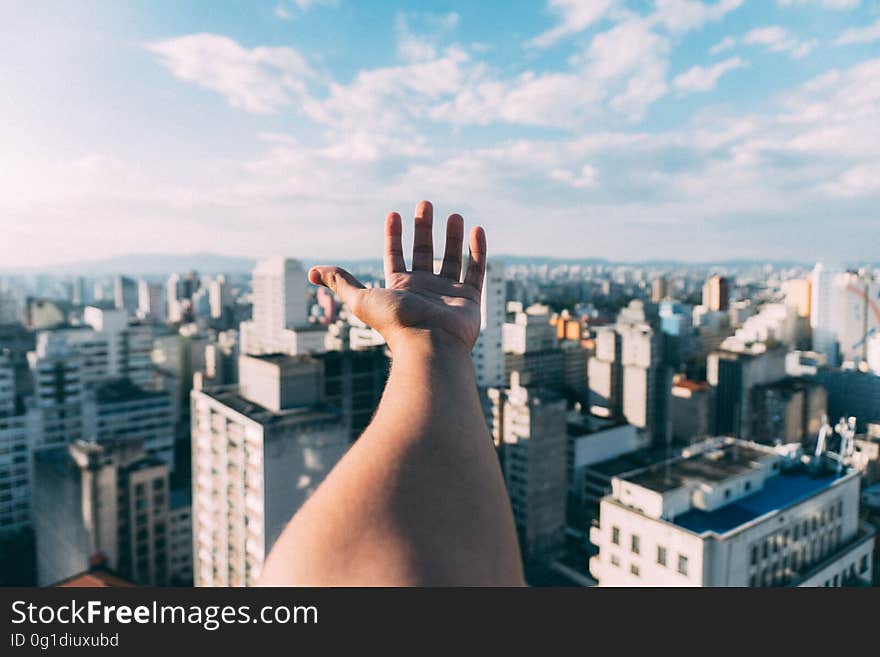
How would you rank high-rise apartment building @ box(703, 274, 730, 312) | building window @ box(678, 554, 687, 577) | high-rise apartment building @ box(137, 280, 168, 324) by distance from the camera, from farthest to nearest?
1. high-rise apartment building @ box(137, 280, 168, 324)
2. high-rise apartment building @ box(703, 274, 730, 312)
3. building window @ box(678, 554, 687, 577)

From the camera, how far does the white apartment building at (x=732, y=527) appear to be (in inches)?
144

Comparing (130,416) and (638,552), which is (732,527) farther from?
(130,416)

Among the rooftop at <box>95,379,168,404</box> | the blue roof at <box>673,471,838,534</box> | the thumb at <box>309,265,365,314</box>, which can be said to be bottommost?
the rooftop at <box>95,379,168,404</box>

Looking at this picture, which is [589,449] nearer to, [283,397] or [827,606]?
[283,397]

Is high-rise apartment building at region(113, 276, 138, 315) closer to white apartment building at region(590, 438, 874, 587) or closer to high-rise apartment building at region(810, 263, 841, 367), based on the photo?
high-rise apartment building at region(810, 263, 841, 367)

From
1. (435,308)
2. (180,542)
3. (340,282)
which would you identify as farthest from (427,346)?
(180,542)

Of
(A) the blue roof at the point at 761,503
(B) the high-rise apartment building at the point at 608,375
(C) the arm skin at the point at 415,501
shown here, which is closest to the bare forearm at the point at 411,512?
(C) the arm skin at the point at 415,501

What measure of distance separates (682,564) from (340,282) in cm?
348

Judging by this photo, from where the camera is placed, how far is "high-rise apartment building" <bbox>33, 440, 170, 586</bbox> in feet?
22.2

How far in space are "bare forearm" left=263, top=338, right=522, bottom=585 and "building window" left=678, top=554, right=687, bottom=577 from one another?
3.48 metres

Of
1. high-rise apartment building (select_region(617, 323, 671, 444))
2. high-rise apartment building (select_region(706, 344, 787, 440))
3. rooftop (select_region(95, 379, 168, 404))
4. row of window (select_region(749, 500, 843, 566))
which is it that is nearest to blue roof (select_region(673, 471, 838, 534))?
row of window (select_region(749, 500, 843, 566))

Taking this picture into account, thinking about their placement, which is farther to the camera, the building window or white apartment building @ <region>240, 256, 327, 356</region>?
white apartment building @ <region>240, 256, 327, 356</region>

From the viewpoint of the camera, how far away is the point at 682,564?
366 cm

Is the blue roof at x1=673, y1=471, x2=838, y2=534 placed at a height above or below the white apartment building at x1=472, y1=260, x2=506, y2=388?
below
